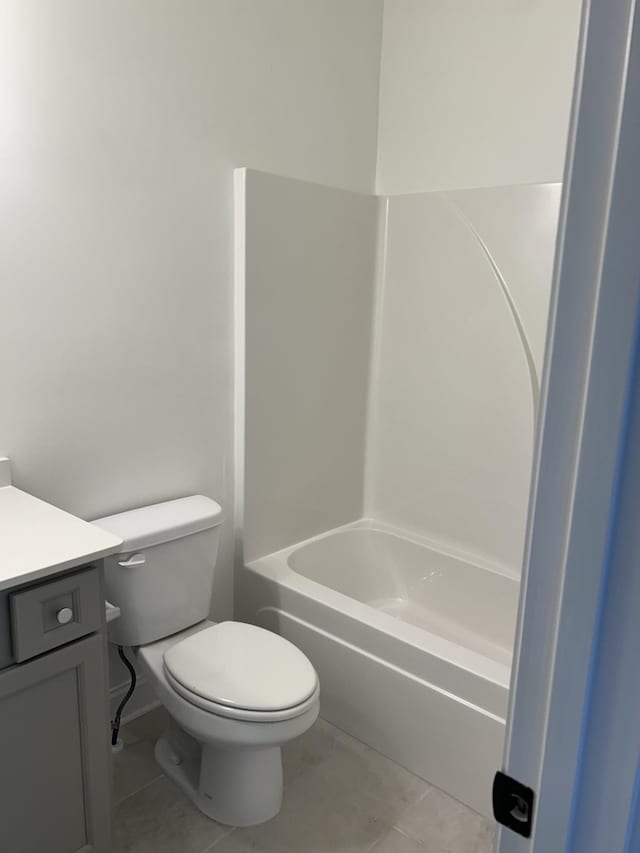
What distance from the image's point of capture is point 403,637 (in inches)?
78.5

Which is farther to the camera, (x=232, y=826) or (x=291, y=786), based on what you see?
(x=291, y=786)

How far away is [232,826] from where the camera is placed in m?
1.82

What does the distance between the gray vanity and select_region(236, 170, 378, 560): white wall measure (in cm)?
96

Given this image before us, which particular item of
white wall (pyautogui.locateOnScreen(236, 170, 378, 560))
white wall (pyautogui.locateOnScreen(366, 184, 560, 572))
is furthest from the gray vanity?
white wall (pyautogui.locateOnScreen(366, 184, 560, 572))

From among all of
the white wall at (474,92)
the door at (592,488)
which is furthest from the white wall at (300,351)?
the door at (592,488)

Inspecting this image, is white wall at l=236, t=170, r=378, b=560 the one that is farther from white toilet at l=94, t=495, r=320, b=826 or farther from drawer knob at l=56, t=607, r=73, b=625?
drawer knob at l=56, t=607, r=73, b=625

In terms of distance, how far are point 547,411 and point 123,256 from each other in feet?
5.46

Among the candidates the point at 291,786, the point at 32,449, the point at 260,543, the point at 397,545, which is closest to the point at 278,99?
the point at 32,449

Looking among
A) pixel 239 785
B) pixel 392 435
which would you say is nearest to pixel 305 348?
pixel 392 435

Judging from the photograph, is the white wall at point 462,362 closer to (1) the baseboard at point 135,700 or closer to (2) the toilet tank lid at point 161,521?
(2) the toilet tank lid at point 161,521

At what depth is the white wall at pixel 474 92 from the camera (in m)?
2.18

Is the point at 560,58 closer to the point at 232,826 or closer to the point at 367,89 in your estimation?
the point at 367,89

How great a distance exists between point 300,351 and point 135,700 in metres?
1.33

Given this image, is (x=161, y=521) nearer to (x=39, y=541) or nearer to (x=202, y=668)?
(x=202, y=668)
